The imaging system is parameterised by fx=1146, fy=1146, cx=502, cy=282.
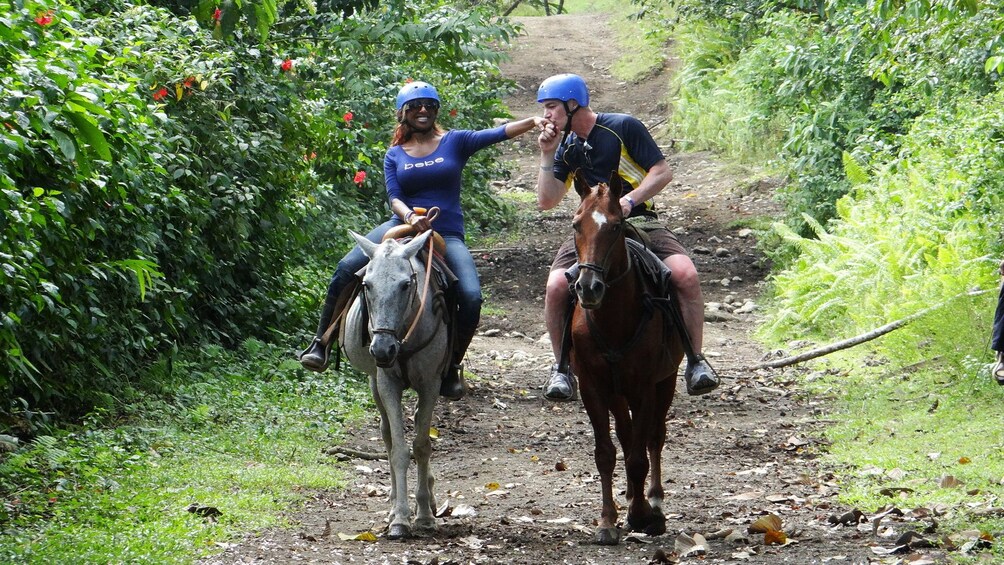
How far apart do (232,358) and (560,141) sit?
5.40 meters

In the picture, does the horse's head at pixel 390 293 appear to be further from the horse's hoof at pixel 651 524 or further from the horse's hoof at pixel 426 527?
the horse's hoof at pixel 651 524

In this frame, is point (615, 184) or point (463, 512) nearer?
point (615, 184)

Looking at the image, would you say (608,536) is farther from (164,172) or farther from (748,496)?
(164,172)

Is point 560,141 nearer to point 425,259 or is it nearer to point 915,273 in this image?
point 425,259

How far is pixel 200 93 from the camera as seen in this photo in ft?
35.7

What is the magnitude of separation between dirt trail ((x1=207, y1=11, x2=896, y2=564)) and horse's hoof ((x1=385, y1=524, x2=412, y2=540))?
8 centimetres

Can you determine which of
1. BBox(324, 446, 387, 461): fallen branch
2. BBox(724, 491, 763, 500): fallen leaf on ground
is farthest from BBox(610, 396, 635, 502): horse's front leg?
BBox(324, 446, 387, 461): fallen branch

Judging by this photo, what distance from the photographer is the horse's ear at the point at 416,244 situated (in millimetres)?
7195

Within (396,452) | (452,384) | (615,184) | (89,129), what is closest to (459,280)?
(452,384)

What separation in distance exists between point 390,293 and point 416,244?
0.49 m

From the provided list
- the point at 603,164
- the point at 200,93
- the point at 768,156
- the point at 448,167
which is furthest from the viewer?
the point at 768,156

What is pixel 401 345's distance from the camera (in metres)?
7.12

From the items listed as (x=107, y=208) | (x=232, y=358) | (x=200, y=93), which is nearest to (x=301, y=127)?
(x=200, y=93)

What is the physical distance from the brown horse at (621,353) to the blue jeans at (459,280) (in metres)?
0.85
